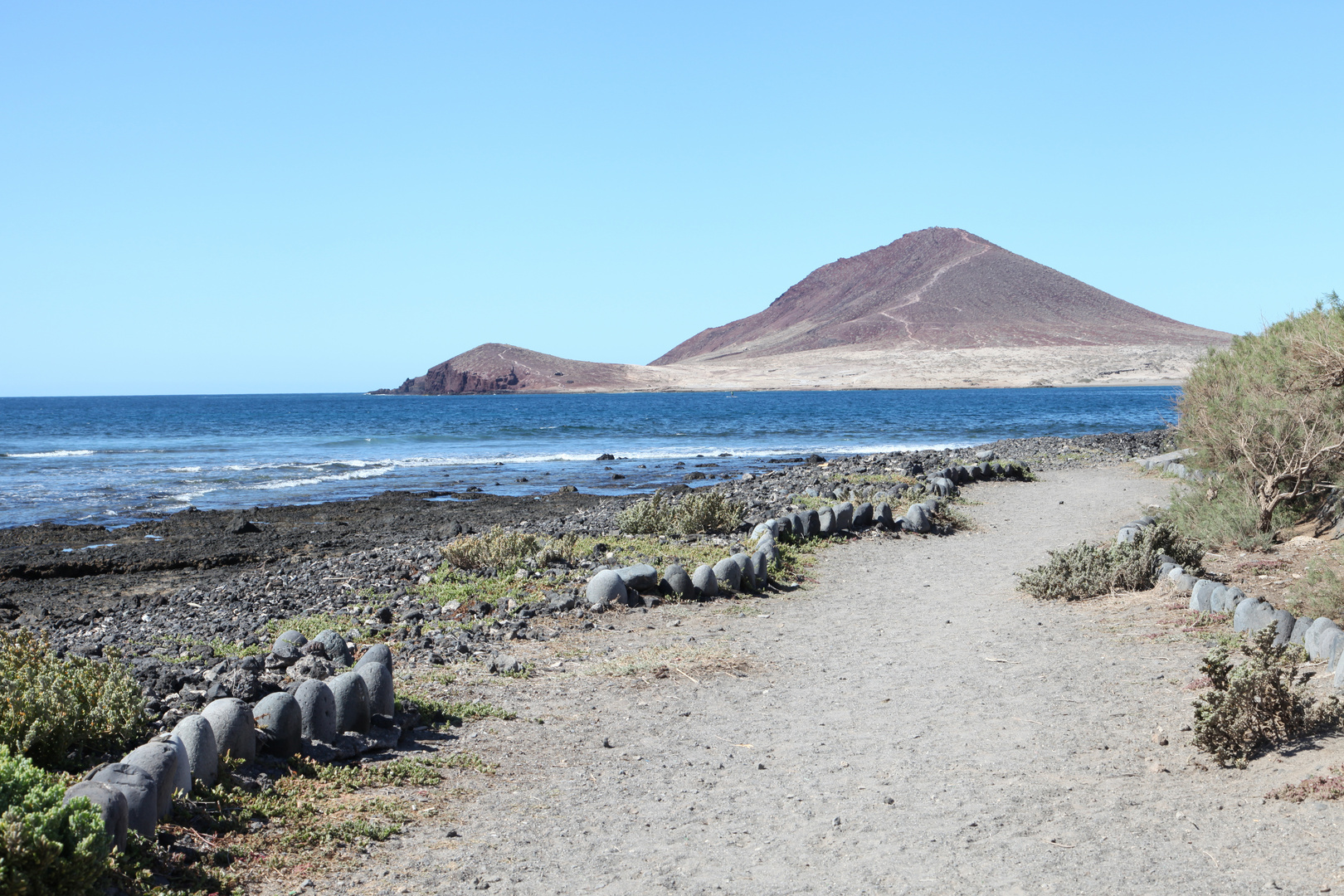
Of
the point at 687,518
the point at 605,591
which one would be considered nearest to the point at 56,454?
the point at 687,518

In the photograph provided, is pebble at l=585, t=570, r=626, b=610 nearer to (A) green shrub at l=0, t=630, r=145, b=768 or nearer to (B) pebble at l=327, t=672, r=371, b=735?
(B) pebble at l=327, t=672, r=371, b=735

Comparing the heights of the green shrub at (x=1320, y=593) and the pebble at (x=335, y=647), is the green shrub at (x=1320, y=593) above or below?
above

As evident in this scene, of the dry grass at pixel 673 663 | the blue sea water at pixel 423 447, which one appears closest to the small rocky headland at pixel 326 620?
the dry grass at pixel 673 663

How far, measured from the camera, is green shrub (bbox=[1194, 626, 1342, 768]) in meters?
5.32

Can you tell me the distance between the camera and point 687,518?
14023 mm

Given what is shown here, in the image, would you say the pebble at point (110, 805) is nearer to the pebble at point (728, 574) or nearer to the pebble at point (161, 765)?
the pebble at point (161, 765)

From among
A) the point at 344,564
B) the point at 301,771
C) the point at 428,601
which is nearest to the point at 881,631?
the point at 428,601

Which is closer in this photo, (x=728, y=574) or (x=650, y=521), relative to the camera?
(x=728, y=574)

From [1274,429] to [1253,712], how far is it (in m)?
7.63

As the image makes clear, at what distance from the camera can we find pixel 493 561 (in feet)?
37.5

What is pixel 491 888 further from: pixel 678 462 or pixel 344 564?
pixel 678 462

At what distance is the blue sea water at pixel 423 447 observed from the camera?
90.1ft

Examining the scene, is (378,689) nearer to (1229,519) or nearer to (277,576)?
(277,576)

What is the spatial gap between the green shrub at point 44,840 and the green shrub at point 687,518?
10.4 m
